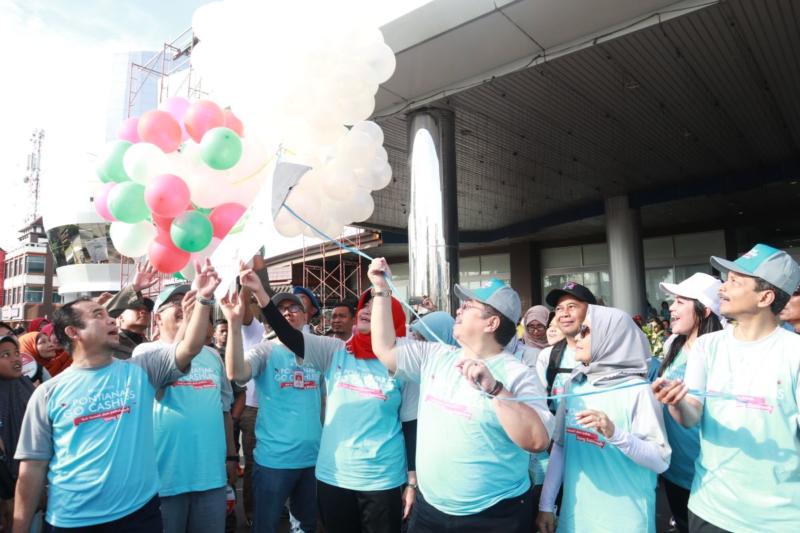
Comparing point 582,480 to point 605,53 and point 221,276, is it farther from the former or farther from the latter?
point 605,53

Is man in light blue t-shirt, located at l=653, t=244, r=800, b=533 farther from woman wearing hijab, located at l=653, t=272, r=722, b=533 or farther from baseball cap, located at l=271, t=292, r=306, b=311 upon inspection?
baseball cap, located at l=271, t=292, r=306, b=311

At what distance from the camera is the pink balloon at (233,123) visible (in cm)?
259

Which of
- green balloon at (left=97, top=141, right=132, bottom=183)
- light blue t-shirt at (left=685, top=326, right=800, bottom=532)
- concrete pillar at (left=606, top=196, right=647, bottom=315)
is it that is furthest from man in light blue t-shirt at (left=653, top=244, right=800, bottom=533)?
concrete pillar at (left=606, top=196, right=647, bottom=315)

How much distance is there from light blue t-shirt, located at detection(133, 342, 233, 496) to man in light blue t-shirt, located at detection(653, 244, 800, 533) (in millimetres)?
2167

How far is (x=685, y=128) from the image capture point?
30.2 ft

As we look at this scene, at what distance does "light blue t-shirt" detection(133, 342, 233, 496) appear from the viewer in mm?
2666

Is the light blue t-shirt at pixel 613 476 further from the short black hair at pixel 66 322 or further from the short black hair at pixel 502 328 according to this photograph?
the short black hair at pixel 66 322

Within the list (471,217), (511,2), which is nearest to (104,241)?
(471,217)

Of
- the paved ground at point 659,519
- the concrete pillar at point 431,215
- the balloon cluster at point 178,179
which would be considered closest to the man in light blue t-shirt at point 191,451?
the balloon cluster at point 178,179

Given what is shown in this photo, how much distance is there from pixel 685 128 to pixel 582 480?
Result: 8.78 m

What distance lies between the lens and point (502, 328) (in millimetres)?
2320

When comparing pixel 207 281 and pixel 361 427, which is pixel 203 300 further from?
pixel 361 427

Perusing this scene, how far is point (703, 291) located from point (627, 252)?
36.9 feet

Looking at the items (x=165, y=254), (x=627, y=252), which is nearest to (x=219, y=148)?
(x=165, y=254)
